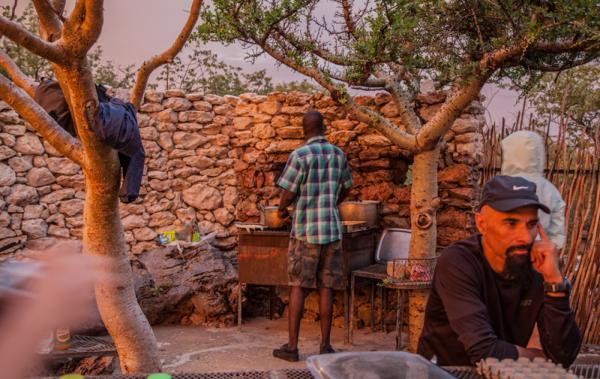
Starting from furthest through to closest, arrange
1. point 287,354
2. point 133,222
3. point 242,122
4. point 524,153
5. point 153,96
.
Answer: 1. point 242,122
2. point 153,96
3. point 133,222
4. point 287,354
5. point 524,153

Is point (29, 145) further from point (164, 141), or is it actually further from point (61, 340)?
point (61, 340)

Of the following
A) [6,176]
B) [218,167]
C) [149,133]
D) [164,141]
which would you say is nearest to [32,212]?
[6,176]

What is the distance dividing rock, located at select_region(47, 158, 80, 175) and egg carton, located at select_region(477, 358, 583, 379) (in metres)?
5.90

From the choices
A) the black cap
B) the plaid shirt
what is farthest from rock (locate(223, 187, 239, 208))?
the black cap

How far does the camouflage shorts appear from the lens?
4.88 metres

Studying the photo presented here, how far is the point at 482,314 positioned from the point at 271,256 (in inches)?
155

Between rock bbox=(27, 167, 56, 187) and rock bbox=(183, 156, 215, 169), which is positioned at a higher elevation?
rock bbox=(183, 156, 215, 169)

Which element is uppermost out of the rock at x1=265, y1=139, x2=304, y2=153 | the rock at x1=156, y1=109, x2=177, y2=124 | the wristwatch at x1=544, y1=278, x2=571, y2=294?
the rock at x1=156, y1=109, x2=177, y2=124

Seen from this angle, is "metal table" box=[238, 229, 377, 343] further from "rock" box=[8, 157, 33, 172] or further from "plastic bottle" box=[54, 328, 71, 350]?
"rock" box=[8, 157, 33, 172]

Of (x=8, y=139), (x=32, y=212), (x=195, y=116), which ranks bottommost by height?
(x=32, y=212)

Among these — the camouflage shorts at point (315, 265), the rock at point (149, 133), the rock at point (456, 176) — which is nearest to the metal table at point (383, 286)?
the camouflage shorts at point (315, 265)

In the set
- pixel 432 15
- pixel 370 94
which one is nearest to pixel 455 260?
pixel 432 15

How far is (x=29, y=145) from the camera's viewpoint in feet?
20.9

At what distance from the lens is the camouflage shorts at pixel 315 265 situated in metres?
4.88
